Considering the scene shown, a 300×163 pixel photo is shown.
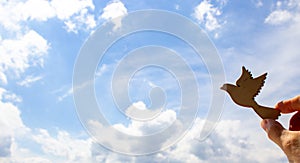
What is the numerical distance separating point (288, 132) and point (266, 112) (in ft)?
2.03

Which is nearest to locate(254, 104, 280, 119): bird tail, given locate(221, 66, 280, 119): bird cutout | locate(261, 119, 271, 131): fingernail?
locate(221, 66, 280, 119): bird cutout

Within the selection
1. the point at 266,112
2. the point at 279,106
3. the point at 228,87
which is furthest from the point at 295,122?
the point at 228,87

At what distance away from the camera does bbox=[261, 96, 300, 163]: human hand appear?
8.05 feet

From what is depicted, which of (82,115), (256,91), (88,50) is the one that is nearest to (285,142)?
(256,91)

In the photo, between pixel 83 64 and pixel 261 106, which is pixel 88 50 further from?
pixel 261 106

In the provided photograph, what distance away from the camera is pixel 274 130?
2633 millimetres

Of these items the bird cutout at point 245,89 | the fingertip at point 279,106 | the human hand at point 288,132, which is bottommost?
the human hand at point 288,132

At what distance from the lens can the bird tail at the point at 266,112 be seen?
Result: 3.07 metres

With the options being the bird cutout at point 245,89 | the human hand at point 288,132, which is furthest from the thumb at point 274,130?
the bird cutout at point 245,89

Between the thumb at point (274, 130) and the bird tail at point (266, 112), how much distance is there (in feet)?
1.02

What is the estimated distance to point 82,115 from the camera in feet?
26.0

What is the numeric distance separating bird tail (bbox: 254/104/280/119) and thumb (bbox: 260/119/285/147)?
12.2 inches

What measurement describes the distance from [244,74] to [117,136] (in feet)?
18.8

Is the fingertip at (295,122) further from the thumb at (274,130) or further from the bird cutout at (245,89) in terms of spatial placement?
the bird cutout at (245,89)
